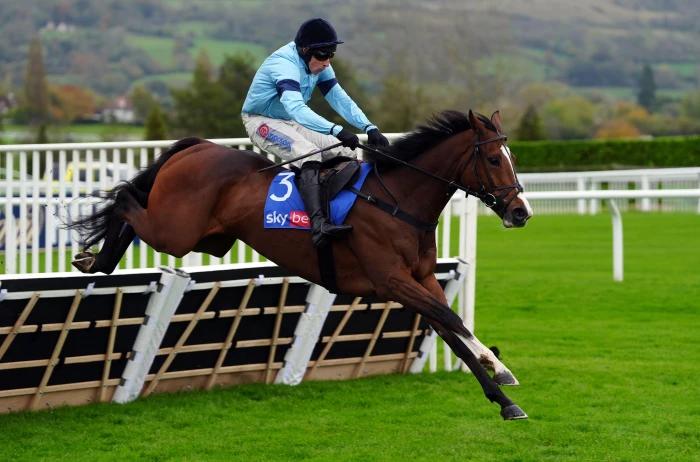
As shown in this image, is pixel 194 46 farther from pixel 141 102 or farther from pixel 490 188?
pixel 490 188

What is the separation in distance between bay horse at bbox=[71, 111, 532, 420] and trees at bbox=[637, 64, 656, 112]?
93386 mm

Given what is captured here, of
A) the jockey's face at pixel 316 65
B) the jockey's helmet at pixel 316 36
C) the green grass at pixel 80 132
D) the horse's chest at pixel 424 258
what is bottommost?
the green grass at pixel 80 132

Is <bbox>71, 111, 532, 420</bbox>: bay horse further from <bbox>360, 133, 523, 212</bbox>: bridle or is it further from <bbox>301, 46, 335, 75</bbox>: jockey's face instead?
<bbox>301, 46, 335, 75</bbox>: jockey's face

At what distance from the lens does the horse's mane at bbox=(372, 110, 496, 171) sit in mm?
6984

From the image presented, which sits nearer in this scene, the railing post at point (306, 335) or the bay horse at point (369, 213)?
the bay horse at point (369, 213)

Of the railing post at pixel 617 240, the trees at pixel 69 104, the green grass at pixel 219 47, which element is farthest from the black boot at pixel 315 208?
the green grass at pixel 219 47

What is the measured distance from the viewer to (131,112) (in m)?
87.0

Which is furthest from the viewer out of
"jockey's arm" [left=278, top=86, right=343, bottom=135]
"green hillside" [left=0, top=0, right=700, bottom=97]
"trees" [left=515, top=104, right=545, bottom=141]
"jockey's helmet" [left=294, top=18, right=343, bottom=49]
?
"green hillside" [left=0, top=0, right=700, bottom=97]

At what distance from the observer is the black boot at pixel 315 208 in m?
6.86

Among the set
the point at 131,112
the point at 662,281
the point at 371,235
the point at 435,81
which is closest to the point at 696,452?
the point at 371,235

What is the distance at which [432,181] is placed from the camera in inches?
273

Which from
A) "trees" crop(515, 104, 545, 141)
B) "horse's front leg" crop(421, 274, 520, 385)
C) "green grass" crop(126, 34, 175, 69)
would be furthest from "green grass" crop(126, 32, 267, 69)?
"horse's front leg" crop(421, 274, 520, 385)

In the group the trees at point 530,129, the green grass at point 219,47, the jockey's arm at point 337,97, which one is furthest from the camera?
the green grass at point 219,47

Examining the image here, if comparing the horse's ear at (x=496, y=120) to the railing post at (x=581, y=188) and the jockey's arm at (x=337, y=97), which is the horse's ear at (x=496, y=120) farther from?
the railing post at (x=581, y=188)
